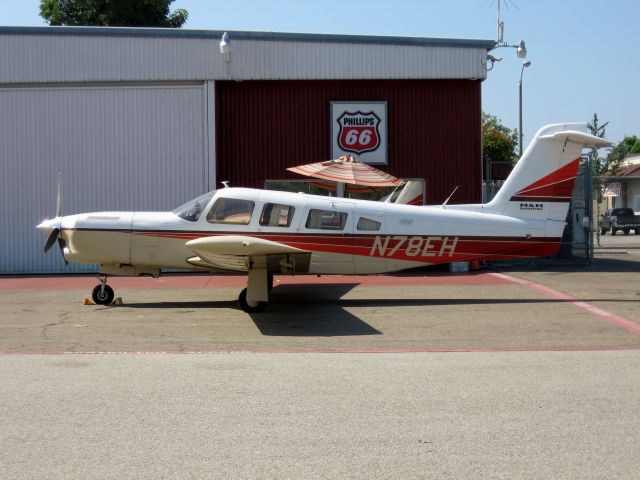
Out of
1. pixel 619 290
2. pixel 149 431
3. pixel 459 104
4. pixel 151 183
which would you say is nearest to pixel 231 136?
pixel 151 183

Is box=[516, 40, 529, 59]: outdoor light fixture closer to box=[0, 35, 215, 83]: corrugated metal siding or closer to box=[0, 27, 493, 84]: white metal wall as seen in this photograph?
box=[0, 27, 493, 84]: white metal wall

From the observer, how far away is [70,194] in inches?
767

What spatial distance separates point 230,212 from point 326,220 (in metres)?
1.61

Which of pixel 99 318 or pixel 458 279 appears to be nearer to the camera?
pixel 99 318

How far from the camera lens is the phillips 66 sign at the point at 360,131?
65.8ft

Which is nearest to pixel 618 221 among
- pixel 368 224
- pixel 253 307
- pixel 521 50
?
pixel 521 50

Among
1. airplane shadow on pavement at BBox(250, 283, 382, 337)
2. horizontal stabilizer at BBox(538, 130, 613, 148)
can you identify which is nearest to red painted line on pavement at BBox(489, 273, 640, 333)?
horizontal stabilizer at BBox(538, 130, 613, 148)

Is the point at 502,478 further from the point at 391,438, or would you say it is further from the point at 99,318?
the point at 99,318

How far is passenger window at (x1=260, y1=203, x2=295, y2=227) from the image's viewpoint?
497 inches

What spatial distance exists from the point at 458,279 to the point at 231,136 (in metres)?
7.31

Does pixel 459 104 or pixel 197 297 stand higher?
pixel 459 104

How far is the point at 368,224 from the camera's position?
41.6ft

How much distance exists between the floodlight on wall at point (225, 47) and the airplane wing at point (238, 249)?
931cm

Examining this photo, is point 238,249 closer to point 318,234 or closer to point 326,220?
point 318,234
